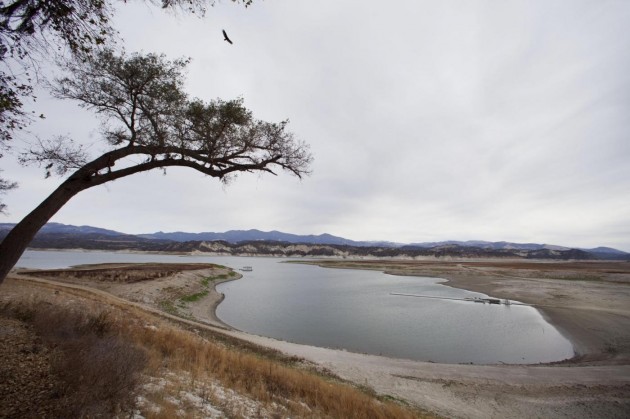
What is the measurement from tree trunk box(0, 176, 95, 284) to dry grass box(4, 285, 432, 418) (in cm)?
212

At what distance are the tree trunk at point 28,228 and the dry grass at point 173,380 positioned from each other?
2.12 meters

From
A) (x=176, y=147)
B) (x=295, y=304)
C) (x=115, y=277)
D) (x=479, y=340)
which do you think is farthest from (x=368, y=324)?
(x=115, y=277)

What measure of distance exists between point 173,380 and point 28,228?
4294mm

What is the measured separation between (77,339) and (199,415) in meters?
3.78

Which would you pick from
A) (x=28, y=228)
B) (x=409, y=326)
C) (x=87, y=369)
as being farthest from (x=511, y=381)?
(x=28, y=228)

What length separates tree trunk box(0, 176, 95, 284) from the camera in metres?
5.74

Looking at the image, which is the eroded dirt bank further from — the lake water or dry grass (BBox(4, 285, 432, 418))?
dry grass (BBox(4, 285, 432, 418))

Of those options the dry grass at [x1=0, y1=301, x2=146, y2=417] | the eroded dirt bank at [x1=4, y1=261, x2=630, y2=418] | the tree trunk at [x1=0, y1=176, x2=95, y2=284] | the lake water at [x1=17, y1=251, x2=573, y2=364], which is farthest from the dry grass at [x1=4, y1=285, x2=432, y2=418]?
the lake water at [x1=17, y1=251, x2=573, y2=364]

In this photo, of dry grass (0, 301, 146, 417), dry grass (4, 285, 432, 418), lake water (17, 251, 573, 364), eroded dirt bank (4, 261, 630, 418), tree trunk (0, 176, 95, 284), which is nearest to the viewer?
dry grass (0, 301, 146, 417)

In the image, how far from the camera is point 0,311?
8.75 metres

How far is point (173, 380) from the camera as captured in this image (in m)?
6.94

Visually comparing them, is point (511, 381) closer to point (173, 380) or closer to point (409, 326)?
point (409, 326)

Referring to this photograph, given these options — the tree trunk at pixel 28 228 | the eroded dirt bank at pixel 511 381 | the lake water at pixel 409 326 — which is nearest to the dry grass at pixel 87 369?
the tree trunk at pixel 28 228

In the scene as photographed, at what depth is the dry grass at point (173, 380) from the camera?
17.0ft
